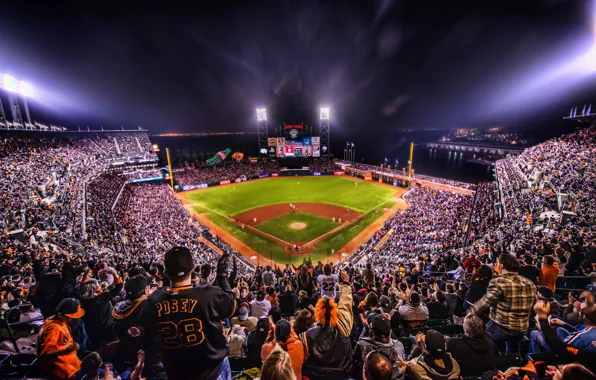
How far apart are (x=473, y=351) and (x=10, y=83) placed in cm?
5753

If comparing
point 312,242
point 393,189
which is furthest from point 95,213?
point 393,189

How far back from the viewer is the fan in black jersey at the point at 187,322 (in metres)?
2.84

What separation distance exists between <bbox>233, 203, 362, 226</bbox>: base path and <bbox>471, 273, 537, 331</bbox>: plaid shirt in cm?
2982

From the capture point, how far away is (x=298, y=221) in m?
33.9

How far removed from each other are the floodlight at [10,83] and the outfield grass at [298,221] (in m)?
40.4

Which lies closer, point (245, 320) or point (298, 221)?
point (245, 320)

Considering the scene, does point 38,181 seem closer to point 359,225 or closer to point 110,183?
point 110,183

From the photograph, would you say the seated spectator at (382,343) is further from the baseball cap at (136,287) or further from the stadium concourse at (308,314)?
the baseball cap at (136,287)

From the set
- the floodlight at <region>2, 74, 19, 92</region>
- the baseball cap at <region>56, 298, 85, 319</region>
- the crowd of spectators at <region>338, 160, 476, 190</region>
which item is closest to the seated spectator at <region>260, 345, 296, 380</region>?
the baseball cap at <region>56, 298, 85, 319</region>

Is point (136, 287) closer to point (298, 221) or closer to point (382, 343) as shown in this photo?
point (382, 343)

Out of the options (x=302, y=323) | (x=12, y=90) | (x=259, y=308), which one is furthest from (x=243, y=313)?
(x=12, y=90)

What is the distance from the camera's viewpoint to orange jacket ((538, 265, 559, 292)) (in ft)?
20.6

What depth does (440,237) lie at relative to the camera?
2241 cm

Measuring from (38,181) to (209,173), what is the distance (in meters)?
37.0
